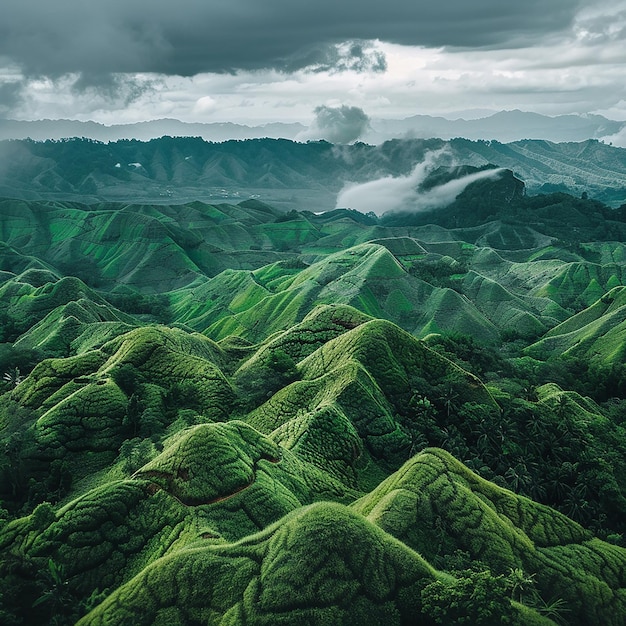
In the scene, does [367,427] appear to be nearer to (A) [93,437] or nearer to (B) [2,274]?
(A) [93,437]

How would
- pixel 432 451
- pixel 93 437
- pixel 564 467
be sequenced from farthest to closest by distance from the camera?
1. pixel 564 467
2. pixel 93 437
3. pixel 432 451

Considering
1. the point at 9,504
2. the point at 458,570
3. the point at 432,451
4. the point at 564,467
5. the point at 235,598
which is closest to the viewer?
the point at 235,598

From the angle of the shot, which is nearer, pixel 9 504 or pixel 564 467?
pixel 9 504

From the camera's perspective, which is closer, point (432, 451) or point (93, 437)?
point (432, 451)

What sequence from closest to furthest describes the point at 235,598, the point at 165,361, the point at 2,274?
1. the point at 235,598
2. the point at 165,361
3. the point at 2,274

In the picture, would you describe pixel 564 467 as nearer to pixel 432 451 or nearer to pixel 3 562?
pixel 432 451

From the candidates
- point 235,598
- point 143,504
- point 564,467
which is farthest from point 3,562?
point 564,467

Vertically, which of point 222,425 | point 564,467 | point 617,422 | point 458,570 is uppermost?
point 222,425

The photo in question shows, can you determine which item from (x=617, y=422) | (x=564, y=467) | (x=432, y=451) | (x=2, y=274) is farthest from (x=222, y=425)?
(x=2, y=274)

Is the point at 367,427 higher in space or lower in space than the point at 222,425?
lower
